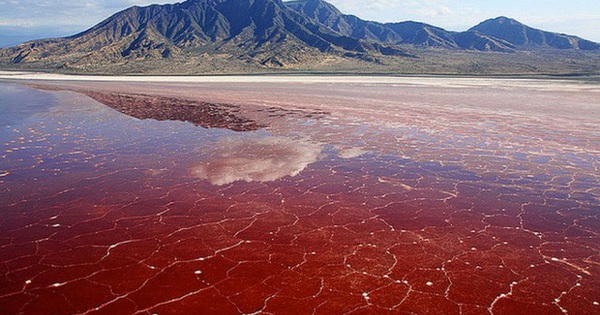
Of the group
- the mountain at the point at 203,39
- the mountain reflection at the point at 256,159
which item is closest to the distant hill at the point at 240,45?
the mountain at the point at 203,39

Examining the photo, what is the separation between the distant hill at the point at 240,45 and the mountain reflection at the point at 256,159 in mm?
56113

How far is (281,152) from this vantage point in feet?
35.6

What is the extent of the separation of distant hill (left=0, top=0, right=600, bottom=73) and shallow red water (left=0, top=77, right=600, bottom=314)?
57.1 meters

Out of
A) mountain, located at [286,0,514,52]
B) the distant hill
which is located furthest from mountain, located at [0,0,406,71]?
mountain, located at [286,0,514,52]

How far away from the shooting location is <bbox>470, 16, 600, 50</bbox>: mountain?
428ft

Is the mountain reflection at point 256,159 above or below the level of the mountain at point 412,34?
below

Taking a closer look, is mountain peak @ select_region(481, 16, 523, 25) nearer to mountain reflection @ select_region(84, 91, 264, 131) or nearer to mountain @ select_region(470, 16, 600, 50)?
mountain @ select_region(470, 16, 600, 50)

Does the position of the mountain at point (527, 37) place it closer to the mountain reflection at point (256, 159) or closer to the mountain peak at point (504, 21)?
the mountain peak at point (504, 21)

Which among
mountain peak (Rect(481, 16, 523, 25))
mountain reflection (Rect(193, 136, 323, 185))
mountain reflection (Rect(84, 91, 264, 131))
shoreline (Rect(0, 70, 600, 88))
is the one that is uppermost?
mountain peak (Rect(481, 16, 523, 25))

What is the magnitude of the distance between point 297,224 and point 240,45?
10199 centimetres

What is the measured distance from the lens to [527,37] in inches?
5920

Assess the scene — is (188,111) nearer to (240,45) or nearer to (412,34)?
(240,45)

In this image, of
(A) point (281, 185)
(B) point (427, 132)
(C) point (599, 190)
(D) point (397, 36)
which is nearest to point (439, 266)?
(A) point (281, 185)

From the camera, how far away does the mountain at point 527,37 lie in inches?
5131
